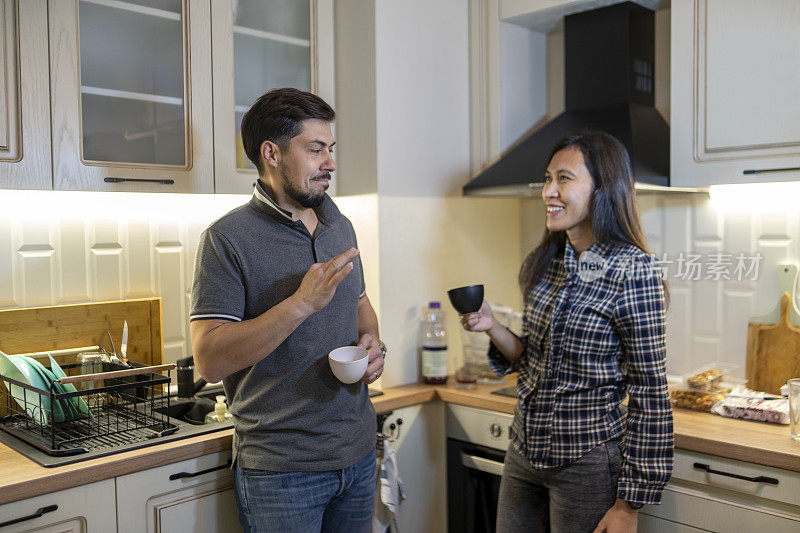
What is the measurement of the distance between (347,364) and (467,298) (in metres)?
0.37

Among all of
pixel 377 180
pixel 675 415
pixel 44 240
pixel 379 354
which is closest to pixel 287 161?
pixel 379 354

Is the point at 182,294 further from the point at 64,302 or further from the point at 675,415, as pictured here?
Answer: the point at 675,415

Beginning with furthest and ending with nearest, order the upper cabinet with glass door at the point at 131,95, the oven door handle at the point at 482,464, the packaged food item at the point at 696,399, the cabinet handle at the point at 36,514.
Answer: the oven door handle at the point at 482,464
the packaged food item at the point at 696,399
the upper cabinet with glass door at the point at 131,95
the cabinet handle at the point at 36,514

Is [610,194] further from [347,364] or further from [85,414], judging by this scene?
[85,414]

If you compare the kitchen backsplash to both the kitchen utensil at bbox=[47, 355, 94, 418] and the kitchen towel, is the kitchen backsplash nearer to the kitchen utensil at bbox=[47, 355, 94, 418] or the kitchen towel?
the kitchen utensil at bbox=[47, 355, 94, 418]

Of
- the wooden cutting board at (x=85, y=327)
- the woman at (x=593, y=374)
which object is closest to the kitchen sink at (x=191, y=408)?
the wooden cutting board at (x=85, y=327)

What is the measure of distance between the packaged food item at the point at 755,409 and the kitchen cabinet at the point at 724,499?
→ 0.83 ft

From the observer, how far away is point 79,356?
206cm

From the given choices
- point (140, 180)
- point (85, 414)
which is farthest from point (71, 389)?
point (140, 180)

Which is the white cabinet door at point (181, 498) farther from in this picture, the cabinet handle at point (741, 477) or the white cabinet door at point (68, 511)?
the cabinet handle at point (741, 477)

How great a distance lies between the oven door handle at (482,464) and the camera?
7.21 feet

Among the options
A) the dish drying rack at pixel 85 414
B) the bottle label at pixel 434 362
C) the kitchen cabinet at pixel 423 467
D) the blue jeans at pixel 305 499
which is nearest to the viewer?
the blue jeans at pixel 305 499

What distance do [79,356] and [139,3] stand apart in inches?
39.6

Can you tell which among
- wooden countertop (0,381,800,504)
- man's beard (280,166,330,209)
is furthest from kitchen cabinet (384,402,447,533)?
man's beard (280,166,330,209)
